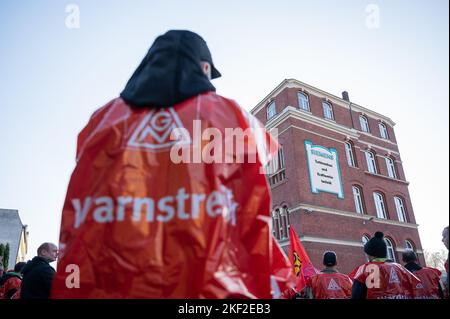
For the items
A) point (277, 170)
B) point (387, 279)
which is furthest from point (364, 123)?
point (387, 279)

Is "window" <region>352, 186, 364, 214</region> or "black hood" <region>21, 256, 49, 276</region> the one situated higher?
"window" <region>352, 186, 364, 214</region>

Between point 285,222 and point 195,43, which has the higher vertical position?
point 285,222

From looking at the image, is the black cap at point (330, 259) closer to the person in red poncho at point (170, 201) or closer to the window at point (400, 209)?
the person in red poncho at point (170, 201)

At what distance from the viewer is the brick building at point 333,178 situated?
1773 cm

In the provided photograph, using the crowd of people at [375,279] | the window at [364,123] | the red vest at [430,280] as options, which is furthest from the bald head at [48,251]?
the window at [364,123]

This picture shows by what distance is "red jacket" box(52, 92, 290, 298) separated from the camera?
1391 mm

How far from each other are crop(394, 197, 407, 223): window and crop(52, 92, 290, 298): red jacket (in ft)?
80.5

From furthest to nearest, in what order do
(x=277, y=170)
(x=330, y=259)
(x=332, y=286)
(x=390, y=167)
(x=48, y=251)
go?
(x=390, y=167) → (x=277, y=170) → (x=330, y=259) → (x=332, y=286) → (x=48, y=251)

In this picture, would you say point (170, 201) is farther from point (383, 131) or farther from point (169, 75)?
point (383, 131)

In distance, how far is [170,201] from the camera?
5.02ft

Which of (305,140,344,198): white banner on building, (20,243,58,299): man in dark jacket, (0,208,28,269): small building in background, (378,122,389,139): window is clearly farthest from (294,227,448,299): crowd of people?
(0,208,28,269): small building in background

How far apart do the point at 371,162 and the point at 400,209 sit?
3.91m

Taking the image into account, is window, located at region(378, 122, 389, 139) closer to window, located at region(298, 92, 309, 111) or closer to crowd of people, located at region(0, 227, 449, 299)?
window, located at region(298, 92, 309, 111)
